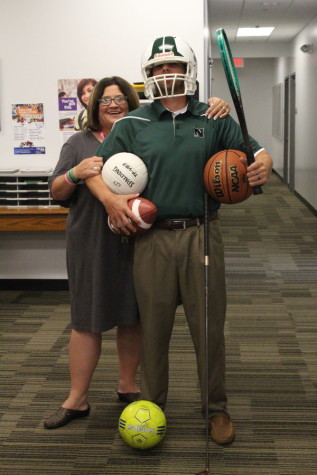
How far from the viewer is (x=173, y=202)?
8.61 feet

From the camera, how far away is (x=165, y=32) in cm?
504

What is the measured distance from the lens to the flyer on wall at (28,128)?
5188 millimetres

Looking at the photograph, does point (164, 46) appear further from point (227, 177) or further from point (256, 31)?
point (256, 31)

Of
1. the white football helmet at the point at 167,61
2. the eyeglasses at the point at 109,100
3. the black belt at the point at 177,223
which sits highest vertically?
the white football helmet at the point at 167,61

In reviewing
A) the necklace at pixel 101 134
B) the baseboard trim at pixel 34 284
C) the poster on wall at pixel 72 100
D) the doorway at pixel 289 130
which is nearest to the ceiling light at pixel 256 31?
the doorway at pixel 289 130

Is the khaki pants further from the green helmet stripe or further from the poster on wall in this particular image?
the poster on wall

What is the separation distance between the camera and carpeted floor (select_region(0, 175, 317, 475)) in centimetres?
271

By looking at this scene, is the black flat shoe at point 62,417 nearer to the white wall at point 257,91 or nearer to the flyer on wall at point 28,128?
the flyer on wall at point 28,128

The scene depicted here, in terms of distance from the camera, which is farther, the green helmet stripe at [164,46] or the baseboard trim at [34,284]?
the baseboard trim at [34,284]

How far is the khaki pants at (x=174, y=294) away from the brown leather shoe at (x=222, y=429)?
0.26ft

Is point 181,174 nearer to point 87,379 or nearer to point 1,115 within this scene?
point 87,379

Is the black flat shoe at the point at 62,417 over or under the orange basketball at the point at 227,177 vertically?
under

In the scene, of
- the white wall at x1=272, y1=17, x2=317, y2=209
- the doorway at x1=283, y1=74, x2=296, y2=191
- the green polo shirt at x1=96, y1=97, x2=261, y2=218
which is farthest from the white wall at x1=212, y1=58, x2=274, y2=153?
the green polo shirt at x1=96, y1=97, x2=261, y2=218

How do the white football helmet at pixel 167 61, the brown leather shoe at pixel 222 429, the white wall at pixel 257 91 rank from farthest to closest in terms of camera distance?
the white wall at pixel 257 91 → the brown leather shoe at pixel 222 429 → the white football helmet at pixel 167 61
